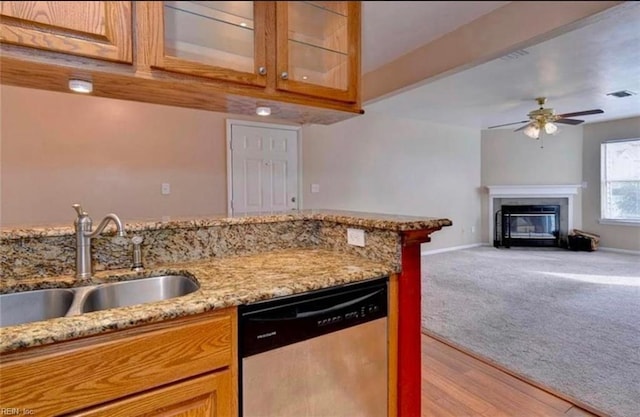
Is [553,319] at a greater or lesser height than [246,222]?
lesser

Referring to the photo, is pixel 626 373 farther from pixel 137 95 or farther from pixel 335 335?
pixel 137 95

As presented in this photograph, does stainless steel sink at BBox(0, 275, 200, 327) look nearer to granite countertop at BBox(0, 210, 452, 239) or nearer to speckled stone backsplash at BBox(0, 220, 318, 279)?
speckled stone backsplash at BBox(0, 220, 318, 279)

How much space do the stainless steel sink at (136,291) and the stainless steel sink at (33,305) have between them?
3.0 inches

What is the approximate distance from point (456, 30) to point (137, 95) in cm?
126

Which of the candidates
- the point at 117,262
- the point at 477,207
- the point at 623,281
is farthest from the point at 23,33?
the point at 477,207

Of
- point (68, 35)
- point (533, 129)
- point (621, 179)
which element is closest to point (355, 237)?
point (68, 35)

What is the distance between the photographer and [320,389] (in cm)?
124

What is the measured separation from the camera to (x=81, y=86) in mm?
1134

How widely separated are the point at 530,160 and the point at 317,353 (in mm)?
7057

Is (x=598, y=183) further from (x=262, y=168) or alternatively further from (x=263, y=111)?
(x=263, y=111)

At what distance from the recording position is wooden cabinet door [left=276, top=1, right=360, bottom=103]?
42cm

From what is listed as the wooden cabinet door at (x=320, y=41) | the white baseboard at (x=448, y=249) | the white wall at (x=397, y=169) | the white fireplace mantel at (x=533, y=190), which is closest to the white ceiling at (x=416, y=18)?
the wooden cabinet door at (x=320, y=41)

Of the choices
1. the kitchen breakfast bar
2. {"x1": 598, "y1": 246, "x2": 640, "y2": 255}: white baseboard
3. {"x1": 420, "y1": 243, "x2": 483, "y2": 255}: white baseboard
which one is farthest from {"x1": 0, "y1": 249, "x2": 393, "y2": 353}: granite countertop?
{"x1": 598, "y1": 246, "x2": 640, "y2": 255}: white baseboard

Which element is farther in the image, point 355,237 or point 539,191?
point 539,191
